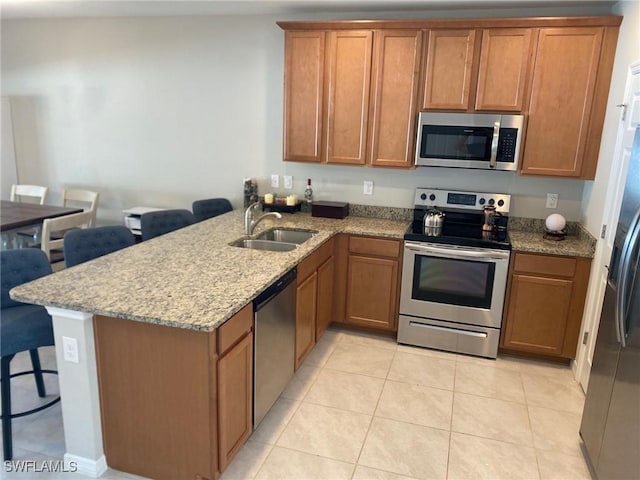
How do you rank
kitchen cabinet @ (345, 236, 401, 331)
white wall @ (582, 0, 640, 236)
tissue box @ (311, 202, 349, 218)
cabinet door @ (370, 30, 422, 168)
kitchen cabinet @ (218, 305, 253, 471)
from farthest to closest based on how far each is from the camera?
tissue box @ (311, 202, 349, 218) < kitchen cabinet @ (345, 236, 401, 331) < cabinet door @ (370, 30, 422, 168) < white wall @ (582, 0, 640, 236) < kitchen cabinet @ (218, 305, 253, 471)

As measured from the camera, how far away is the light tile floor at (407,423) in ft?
7.49

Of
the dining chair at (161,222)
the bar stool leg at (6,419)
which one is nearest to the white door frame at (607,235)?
the dining chair at (161,222)

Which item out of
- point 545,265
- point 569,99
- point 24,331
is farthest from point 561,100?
point 24,331

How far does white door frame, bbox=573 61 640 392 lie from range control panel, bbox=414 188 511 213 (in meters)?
0.79

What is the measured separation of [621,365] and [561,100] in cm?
193

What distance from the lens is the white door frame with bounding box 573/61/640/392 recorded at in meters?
2.65

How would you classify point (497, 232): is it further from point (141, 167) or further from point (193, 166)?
point (141, 167)

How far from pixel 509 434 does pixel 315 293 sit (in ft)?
4.67

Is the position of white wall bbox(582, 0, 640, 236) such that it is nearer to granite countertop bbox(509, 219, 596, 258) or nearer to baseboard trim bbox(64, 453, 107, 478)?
granite countertop bbox(509, 219, 596, 258)

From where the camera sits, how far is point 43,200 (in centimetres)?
471

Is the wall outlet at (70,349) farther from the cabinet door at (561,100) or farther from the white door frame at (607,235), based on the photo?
the cabinet door at (561,100)

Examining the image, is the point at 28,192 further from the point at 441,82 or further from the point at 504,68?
the point at 504,68

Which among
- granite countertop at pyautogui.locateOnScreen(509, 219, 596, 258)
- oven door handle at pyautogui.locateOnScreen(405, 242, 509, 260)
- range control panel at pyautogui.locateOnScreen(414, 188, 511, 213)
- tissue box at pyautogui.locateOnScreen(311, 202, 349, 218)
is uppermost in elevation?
range control panel at pyautogui.locateOnScreen(414, 188, 511, 213)

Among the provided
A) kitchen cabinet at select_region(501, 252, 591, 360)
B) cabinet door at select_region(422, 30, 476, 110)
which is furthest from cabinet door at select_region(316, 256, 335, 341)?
cabinet door at select_region(422, 30, 476, 110)
